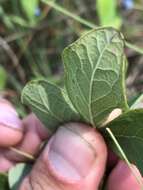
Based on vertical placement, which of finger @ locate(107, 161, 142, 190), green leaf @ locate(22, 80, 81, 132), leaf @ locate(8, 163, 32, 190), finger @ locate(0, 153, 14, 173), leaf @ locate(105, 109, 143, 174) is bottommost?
finger @ locate(107, 161, 142, 190)

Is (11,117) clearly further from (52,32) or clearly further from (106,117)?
(52,32)

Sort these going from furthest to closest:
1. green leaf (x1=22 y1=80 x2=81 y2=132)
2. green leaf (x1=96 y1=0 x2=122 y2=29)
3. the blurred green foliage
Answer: the blurred green foliage
green leaf (x1=96 y1=0 x2=122 y2=29)
green leaf (x1=22 y1=80 x2=81 y2=132)

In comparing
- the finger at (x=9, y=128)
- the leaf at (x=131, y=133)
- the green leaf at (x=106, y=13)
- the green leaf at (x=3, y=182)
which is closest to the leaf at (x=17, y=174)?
the green leaf at (x=3, y=182)

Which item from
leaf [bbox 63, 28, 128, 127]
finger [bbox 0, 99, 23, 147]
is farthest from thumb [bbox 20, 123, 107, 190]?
finger [bbox 0, 99, 23, 147]

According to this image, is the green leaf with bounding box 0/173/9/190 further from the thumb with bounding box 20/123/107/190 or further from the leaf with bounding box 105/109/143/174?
the leaf with bounding box 105/109/143/174

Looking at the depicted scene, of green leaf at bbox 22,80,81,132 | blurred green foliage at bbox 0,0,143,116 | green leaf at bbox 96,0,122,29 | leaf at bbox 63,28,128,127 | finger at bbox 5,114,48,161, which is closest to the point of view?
leaf at bbox 63,28,128,127

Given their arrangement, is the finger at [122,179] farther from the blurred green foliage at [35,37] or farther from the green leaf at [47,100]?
the blurred green foliage at [35,37]
